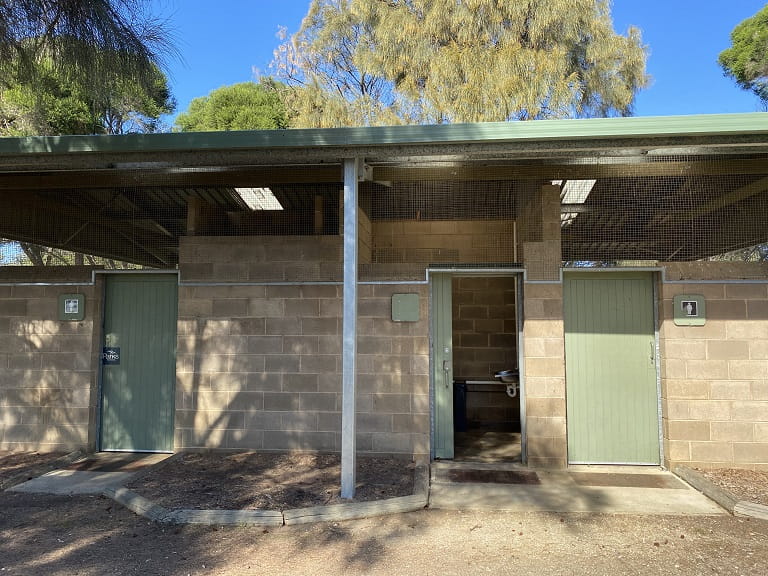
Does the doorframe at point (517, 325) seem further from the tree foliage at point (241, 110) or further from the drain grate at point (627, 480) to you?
the tree foliage at point (241, 110)

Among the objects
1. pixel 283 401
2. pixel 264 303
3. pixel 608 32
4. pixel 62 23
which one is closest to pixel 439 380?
pixel 283 401

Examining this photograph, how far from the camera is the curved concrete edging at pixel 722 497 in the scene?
4328 mm

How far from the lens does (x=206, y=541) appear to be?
12.7 ft

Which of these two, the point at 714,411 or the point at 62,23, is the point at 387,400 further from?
the point at 62,23

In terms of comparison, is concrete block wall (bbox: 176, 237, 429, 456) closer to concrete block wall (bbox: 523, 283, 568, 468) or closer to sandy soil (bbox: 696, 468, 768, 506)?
concrete block wall (bbox: 523, 283, 568, 468)

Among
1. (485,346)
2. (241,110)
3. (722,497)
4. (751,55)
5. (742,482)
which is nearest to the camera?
(722,497)

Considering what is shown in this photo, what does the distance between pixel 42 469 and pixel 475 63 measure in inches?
396

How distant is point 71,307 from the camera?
6.26 meters

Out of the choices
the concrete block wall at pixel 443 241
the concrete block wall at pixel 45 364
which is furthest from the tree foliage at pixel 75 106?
the concrete block wall at pixel 443 241

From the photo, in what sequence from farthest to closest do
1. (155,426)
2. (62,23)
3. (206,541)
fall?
(155,426)
(62,23)
(206,541)

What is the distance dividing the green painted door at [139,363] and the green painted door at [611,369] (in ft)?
14.7

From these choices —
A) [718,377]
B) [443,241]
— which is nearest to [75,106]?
[443,241]

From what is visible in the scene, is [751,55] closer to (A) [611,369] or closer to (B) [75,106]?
(A) [611,369]

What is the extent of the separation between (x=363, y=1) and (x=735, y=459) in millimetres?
12368
